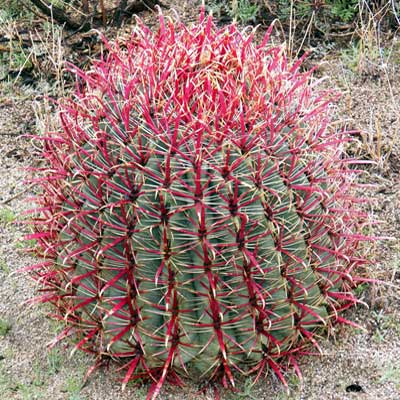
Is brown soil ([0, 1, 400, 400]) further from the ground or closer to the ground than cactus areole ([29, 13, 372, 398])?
closer to the ground

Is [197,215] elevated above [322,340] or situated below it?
above

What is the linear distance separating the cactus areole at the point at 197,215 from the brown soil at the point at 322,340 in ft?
0.37

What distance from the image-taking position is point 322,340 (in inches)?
123

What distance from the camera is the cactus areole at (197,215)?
2578 millimetres

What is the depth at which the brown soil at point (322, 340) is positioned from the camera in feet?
9.73

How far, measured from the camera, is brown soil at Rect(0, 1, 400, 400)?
296 cm

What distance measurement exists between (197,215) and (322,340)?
0.93 metres

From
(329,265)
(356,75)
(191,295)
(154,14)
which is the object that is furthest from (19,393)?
(154,14)

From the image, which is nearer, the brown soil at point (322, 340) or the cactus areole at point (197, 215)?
the cactus areole at point (197, 215)

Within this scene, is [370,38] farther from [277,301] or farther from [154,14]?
[277,301]

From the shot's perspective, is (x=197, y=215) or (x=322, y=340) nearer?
(x=197, y=215)

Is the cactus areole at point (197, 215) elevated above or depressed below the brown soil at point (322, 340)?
above

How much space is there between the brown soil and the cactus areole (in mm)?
113

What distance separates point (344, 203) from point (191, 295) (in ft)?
2.89
